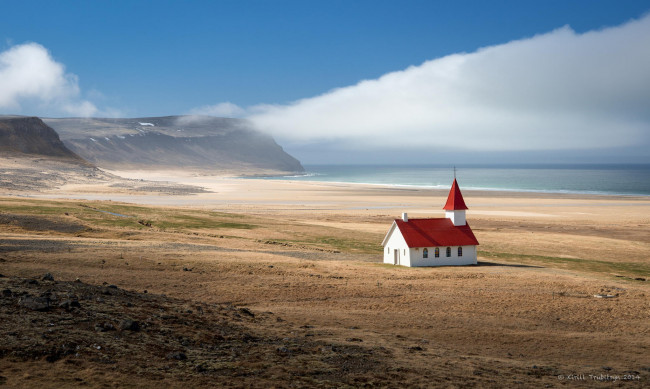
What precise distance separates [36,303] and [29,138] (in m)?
199

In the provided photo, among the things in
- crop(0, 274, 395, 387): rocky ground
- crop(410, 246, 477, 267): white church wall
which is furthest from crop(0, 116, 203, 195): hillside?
crop(0, 274, 395, 387): rocky ground

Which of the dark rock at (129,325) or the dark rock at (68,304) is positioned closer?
the dark rock at (129,325)

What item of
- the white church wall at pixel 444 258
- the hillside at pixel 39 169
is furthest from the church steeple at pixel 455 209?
the hillside at pixel 39 169

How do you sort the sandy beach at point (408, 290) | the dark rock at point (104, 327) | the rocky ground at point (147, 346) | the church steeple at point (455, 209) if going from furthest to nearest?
the church steeple at point (455, 209) < the sandy beach at point (408, 290) < the dark rock at point (104, 327) < the rocky ground at point (147, 346)

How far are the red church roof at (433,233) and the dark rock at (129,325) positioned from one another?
2413cm

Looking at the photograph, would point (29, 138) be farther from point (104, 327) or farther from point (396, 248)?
point (104, 327)

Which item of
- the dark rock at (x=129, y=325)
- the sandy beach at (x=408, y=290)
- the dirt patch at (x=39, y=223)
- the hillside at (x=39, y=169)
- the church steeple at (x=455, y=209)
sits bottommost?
the sandy beach at (x=408, y=290)

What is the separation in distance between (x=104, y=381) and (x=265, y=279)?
53.4 ft

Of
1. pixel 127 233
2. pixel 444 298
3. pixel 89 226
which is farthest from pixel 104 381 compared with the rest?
pixel 89 226

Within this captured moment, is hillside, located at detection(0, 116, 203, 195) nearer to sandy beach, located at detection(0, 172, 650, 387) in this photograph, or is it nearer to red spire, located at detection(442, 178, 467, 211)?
sandy beach, located at detection(0, 172, 650, 387)

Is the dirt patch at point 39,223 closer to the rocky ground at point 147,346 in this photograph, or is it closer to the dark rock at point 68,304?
the rocky ground at point 147,346

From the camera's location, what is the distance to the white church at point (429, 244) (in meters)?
37.8

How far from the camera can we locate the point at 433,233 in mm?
39031

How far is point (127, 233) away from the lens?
4403 centimetres
